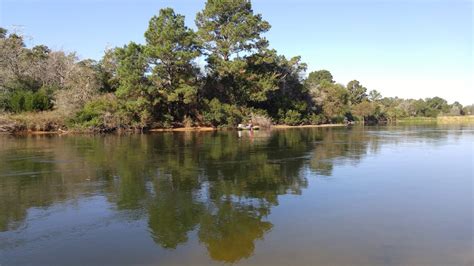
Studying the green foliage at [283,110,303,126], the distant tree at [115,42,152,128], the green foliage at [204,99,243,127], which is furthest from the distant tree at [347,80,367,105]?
the distant tree at [115,42,152,128]

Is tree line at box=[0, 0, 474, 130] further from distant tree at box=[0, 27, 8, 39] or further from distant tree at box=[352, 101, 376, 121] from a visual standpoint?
distant tree at box=[352, 101, 376, 121]

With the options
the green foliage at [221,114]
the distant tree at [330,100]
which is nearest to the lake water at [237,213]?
the green foliage at [221,114]

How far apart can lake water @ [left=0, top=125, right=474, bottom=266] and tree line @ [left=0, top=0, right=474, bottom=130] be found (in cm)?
3056

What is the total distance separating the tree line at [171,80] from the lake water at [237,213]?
100 feet

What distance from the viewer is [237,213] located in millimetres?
9578

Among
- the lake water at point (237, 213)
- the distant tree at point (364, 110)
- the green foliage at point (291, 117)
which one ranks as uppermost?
the distant tree at point (364, 110)

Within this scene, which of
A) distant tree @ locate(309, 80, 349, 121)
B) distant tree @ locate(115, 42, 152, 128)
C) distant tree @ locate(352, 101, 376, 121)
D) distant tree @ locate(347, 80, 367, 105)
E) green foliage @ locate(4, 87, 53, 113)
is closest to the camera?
green foliage @ locate(4, 87, 53, 113)

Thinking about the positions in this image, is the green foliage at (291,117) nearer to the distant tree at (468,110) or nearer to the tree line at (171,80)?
the tree line at (171,80)

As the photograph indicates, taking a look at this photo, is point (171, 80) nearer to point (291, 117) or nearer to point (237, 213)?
point (291, 117)

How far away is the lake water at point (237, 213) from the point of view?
7035 mm

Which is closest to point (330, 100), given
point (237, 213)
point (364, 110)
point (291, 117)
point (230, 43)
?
point (291, 117)

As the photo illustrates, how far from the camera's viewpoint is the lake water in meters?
7.04

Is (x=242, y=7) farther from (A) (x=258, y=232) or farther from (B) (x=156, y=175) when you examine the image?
(A) (x=258, y=232)

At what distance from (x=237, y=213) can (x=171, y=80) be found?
139ft
